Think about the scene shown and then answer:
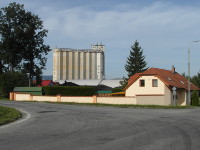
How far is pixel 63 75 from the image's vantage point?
654 feet

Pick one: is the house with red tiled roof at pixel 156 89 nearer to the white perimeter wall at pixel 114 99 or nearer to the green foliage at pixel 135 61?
the white perimeter wall at pixel 114 99

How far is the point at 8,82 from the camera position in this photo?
5903 cm

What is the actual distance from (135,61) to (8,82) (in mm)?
34984

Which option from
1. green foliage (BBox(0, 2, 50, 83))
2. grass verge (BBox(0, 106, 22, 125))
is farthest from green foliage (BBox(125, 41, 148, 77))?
grass verge (BBox(0, 106, 22, 125))

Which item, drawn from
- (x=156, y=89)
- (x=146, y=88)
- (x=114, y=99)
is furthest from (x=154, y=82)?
(x=114, y=99)

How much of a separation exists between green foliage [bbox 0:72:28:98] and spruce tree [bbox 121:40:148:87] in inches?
1262

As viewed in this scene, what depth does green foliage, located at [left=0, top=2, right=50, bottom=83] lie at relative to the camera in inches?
2511

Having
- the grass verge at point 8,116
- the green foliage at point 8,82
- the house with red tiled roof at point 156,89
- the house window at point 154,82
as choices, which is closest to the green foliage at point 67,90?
the house with red tiled roof at point 156,89

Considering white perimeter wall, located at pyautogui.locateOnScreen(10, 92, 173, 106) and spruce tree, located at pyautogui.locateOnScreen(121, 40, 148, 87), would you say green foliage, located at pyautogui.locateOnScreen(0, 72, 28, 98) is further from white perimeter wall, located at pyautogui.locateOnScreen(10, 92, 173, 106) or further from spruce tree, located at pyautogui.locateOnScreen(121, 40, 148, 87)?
spruce tree, located at pyautogui.locateOnScreen(121, 40, 148, 87)

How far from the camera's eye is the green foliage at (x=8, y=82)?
58.8m

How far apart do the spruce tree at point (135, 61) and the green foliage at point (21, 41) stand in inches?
954

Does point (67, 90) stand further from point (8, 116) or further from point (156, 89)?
point (8, 116)

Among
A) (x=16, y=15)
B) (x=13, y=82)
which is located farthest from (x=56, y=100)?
(x=16, y=15)

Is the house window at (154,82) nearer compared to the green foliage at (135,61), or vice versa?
the house window at (154,82)
